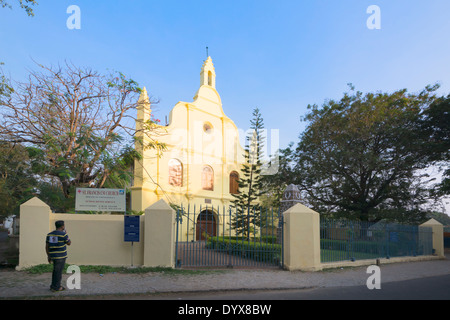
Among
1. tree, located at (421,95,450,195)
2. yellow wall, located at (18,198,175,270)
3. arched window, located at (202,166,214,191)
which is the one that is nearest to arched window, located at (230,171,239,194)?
arched window, located at (202,166,214,191)

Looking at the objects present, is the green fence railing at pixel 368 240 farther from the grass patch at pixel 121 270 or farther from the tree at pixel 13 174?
the tree at pixel 13 174

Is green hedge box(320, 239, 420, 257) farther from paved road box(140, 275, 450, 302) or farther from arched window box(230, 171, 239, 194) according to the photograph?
arched window box(230, 171, 239, 194)

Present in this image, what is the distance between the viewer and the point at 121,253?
8.92 metres

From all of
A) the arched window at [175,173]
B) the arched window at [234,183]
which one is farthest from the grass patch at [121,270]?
the arched window at [234,183]

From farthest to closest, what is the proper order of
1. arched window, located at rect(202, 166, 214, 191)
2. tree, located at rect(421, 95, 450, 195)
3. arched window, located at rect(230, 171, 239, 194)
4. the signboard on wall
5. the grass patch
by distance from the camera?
arched window, located at rect(230, 171, 239, 194), arched window, located at rect(202, 166, 214, 191), tree, located at rect(421, 95, 450, 195), the signboard on wall, the grass patch

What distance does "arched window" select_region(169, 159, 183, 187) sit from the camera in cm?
1952

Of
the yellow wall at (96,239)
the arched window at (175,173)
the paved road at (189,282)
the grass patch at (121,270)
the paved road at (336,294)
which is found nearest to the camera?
the paved road at (336,294)

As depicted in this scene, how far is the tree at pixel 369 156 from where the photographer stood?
16.4 m

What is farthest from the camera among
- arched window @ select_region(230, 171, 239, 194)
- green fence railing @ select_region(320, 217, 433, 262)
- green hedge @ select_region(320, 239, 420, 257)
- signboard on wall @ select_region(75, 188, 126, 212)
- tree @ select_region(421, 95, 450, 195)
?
arched window @ select_region(230, 171, 239, 194)

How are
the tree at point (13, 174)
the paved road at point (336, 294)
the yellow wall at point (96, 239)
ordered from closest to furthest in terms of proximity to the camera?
1. the paved road at point (336, 294)
2. the yellow wall at point (96, 239)
3. the tree at point (13, 174)

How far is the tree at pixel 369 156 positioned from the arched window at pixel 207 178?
19.6 feet

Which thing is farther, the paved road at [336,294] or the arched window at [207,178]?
the arched window at [207,178]
